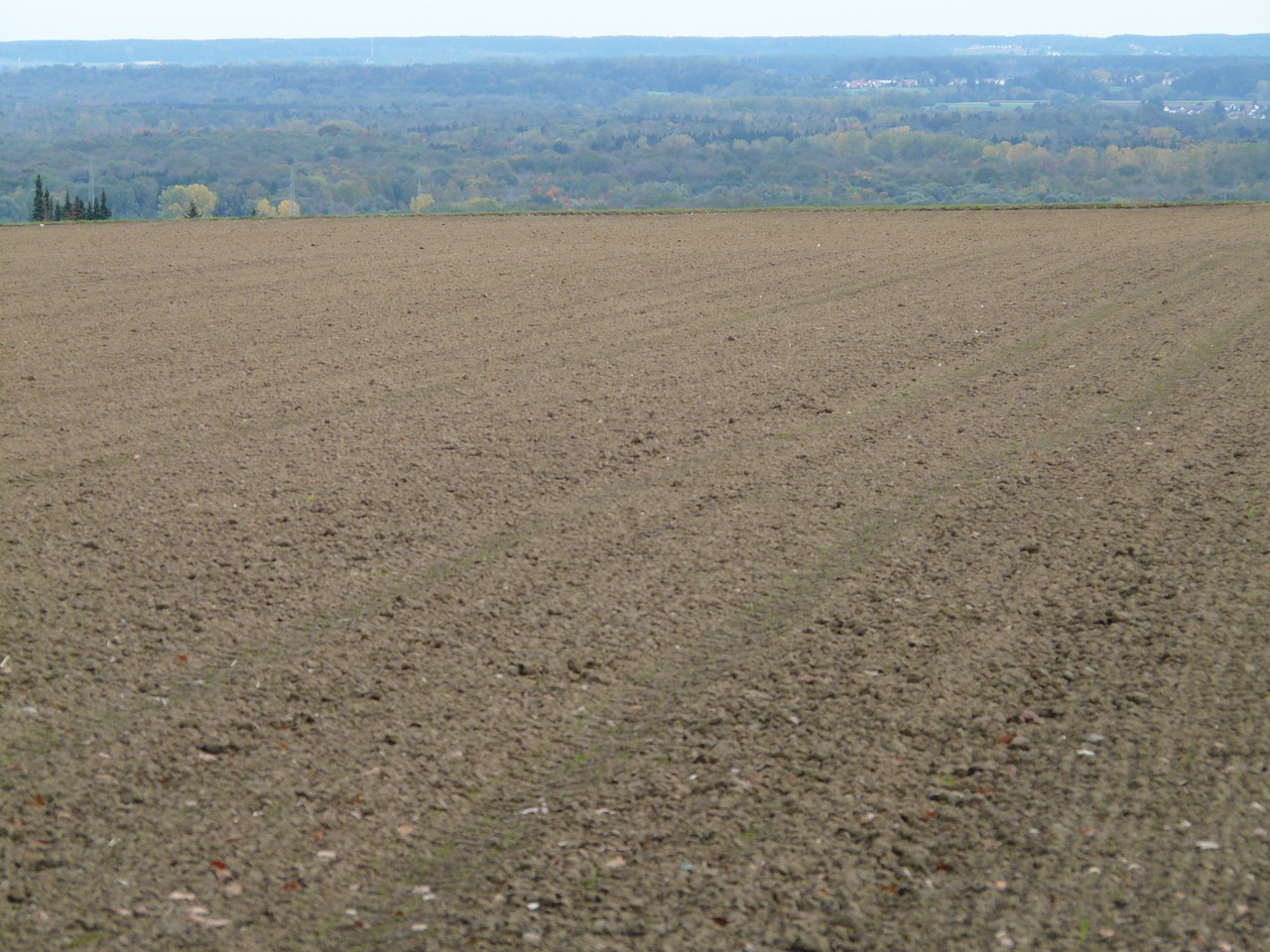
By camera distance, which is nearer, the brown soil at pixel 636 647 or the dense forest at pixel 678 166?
the brown soil at pixel 636 647

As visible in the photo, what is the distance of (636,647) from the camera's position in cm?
624

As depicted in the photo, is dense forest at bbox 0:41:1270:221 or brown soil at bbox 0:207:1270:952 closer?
brown soil at bbox 0:207:1270:952

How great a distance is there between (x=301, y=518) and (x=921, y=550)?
372cm

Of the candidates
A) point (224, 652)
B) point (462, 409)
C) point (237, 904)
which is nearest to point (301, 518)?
point (224, 652)

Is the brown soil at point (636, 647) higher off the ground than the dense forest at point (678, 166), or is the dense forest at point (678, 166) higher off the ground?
the dense forest at point (678, 166)

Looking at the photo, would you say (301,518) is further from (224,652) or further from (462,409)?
(462,409)

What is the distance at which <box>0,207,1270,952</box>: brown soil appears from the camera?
14.2ft

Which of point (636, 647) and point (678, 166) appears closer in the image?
point (636, 647)

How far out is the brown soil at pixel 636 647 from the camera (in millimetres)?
4324

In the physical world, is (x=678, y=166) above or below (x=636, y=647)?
above

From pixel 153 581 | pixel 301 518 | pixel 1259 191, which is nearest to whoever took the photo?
pixel 153 581

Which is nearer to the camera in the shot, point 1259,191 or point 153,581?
point 153,581

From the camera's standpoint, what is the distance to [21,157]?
4240 inches

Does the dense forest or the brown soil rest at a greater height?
the dense forest
